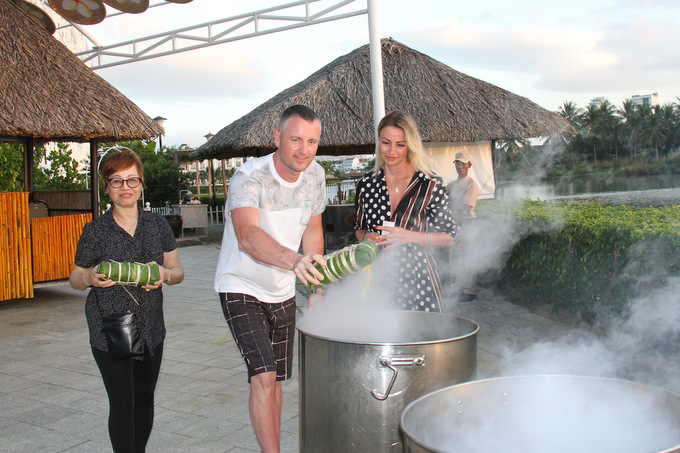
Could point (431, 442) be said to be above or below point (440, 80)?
below

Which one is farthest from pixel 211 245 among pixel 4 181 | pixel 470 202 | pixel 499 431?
pixel 499 431

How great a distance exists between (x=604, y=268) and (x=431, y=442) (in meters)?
3.81

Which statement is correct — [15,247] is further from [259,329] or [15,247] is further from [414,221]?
[414,221]

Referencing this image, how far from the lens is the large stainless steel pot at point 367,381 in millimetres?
2055

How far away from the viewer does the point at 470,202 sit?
6875 millimetres

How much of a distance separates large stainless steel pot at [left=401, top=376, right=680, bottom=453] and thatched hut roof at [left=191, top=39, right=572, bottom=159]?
8965 mm

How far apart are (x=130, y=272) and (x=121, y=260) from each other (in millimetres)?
173

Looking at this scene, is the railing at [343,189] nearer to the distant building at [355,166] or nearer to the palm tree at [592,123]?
the palm tree at [592,123]

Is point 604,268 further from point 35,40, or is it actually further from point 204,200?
point 204,200

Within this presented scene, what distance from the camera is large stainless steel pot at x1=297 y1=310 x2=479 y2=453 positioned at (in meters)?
2.05

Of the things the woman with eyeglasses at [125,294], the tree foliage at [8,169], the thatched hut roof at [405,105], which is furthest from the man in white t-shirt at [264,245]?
the tree foliage at [8,169]

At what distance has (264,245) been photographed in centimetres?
248

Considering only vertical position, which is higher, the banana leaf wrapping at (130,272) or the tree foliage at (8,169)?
the tree foliage at (8,169)

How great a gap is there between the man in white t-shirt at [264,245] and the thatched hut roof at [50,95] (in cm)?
548
